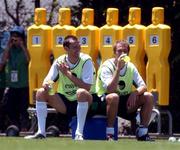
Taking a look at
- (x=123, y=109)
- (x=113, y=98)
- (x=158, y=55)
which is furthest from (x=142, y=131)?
(x=158, y=55)

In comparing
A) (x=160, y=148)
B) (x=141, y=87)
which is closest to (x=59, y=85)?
(x=141, y=87)

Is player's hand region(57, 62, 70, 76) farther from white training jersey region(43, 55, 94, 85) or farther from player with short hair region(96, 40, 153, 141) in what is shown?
player with short hair region(96, 40, 153, 141)

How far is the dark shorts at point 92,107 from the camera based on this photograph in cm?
1314

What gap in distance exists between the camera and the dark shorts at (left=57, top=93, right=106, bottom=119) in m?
13.1

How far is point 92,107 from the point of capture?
43.2ft

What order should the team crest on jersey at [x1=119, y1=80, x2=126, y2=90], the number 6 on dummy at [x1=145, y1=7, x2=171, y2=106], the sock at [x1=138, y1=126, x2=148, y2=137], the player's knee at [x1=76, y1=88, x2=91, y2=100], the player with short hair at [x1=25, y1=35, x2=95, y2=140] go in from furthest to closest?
the number 6 on dummy at [x1=145, y1=7, x2=171, y2=106]
the team crest on jersey at [x1=119, y1=80, x2=126, y2=90]
the sock at [x1=138, y1=126, x2=148, y2=137]
the player with short hair at [x1=25, y1=35, x2=95, y2=140]
the player's knee at [x1=76, y1=88, x2=91, y2=100]

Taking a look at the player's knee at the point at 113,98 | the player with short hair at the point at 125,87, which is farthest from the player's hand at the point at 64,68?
the player's knee at the point at 113,98

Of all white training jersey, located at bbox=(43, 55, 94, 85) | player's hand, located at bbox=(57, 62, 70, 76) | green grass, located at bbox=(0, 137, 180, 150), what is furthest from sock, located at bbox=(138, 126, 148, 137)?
green grass, located at bbox=(0, 137, 180, 150)

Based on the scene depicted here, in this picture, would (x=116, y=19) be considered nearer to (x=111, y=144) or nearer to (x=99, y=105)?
(x=99, y=105)

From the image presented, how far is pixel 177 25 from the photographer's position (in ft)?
52.1

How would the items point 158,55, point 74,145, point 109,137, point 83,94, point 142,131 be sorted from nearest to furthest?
1. point 74,145
2. point 83,94
3. point 109,137
4. point 142,131
5. point 158,55

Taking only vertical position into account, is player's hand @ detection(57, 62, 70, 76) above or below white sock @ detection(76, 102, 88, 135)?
above

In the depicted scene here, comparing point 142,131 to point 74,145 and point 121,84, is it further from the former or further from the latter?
point 74,145

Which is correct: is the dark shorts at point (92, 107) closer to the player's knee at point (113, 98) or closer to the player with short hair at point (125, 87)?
the player with short hair at point (125, 87)
